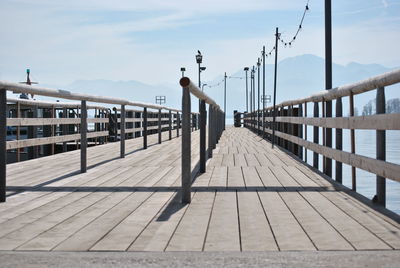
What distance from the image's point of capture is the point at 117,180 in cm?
662

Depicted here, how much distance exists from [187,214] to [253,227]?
710mm

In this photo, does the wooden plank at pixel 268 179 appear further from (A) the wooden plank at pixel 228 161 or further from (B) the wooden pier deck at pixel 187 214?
(A) the wooden plank at pixel 228 161

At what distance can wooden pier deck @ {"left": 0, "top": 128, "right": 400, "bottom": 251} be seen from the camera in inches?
135

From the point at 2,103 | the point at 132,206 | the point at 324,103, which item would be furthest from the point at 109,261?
the point at 324,103

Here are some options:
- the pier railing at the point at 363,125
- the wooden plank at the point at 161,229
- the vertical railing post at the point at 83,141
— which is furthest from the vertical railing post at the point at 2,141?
the pier railing at the point at 363,125

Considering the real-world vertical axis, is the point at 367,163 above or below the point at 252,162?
above

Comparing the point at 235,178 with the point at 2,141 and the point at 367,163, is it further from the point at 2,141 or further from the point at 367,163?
the point at 2,141

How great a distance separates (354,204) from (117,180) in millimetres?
3011

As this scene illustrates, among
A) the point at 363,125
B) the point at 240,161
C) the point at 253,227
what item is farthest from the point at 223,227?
the point at 240,161

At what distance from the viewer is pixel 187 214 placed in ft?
14.3

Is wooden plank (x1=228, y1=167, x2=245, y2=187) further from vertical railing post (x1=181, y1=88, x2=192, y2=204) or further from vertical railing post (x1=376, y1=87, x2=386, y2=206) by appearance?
vertical railing post (x1=376, y1=87, x2=386, y2=206)

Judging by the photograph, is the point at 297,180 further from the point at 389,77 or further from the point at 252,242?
the point at 252,242

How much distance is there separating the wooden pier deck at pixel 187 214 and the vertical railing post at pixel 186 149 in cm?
14

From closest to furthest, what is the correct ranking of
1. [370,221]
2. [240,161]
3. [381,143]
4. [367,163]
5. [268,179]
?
[370,221]
[381,143]
[367,163]
[268,179]
[240,161]
